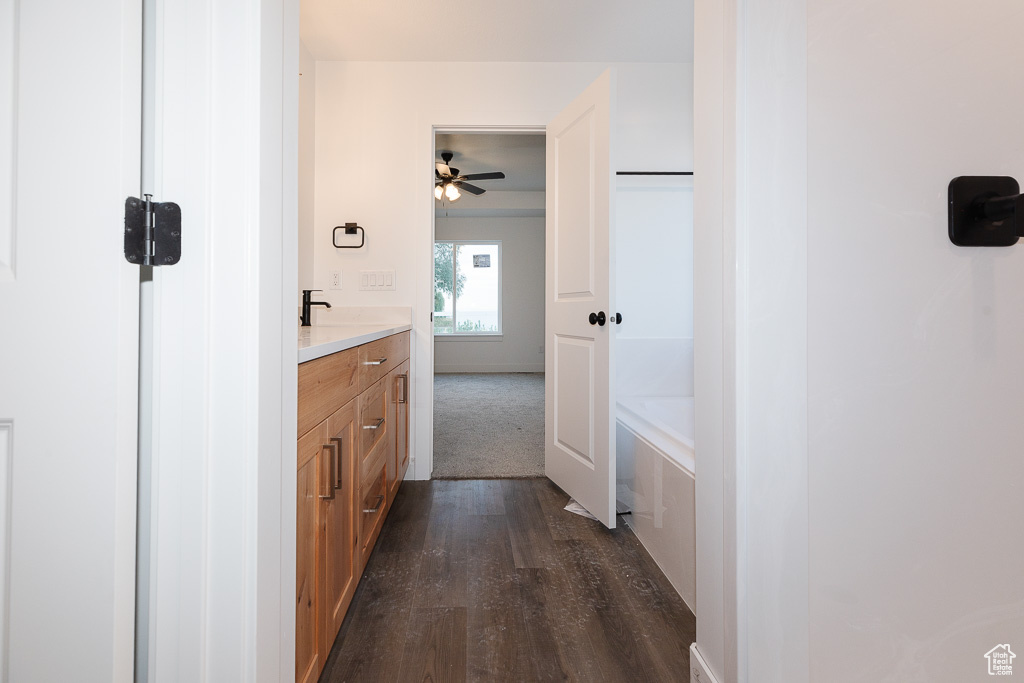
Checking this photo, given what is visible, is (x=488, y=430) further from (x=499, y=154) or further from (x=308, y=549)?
(x=499, y=154)

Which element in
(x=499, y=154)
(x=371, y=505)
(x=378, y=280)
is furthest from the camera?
(x=499, y=154)

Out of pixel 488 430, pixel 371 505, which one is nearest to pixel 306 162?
pixel 371 505

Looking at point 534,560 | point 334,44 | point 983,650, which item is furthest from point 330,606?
point 334,44

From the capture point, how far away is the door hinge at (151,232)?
0.56 m

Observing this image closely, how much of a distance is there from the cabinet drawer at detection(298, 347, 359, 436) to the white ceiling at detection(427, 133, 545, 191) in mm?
3324

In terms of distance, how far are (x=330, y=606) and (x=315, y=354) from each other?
0.62m

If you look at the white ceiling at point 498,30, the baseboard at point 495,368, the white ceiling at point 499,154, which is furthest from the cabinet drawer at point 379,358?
the baseboard at point 495,368

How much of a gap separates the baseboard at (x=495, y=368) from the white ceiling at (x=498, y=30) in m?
5.50

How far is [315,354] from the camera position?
0.94 metres

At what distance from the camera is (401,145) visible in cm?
266

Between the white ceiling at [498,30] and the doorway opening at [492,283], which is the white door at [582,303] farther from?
the doorway opening at [492,283]

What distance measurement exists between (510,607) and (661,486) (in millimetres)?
665

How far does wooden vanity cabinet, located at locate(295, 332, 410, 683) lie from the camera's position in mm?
900

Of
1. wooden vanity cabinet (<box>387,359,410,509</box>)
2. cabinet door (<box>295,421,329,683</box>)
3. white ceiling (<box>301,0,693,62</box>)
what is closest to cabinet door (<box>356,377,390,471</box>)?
wooden vanity cabinet (<box>387,359,410,509</box>)
